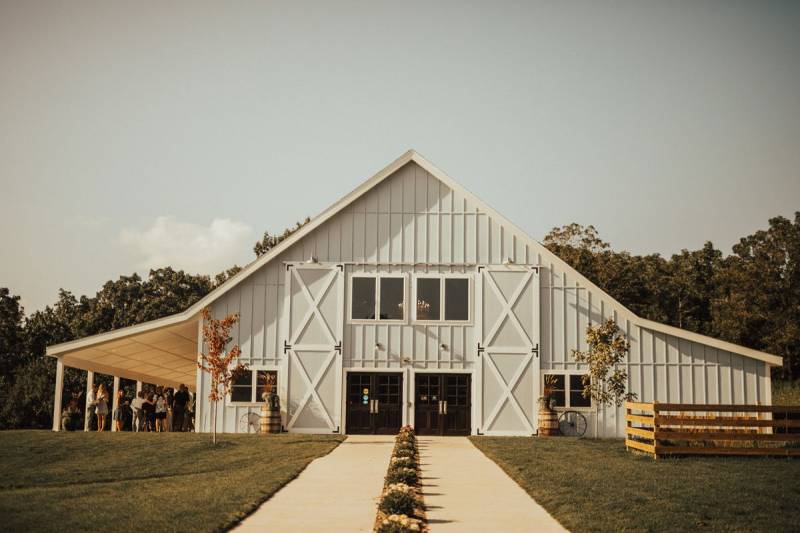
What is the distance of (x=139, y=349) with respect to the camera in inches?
1124

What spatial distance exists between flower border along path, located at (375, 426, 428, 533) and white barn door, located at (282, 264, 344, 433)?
35.7ft

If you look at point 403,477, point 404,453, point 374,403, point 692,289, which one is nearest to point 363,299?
point 374,403

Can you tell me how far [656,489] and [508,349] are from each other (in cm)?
1291

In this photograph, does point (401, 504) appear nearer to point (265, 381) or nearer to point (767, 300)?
point (265, 381)

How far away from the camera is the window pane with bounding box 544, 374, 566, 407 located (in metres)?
25.7

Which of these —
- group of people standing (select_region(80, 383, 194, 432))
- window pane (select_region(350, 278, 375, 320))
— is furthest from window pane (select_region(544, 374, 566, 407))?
group of people standing (select_region(80, 383, 194, 432))

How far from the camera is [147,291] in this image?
59.2 metres

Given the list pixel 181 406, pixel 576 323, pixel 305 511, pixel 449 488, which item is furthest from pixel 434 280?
pixel 305 511

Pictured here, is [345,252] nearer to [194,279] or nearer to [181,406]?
[181,406]

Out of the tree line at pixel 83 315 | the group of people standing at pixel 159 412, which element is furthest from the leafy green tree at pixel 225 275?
the group of people standing at pixel 159 412

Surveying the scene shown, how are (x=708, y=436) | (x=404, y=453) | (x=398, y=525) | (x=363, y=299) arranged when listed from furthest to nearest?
1. (x=363, y=299)
2. (x=708, y=436)
3. (x=404, y=453)
4. (x=398, y=525)

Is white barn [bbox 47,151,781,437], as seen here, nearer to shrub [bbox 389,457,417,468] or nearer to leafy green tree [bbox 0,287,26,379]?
shrub [bbox 389,457,417,468]

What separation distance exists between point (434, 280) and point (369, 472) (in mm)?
11456

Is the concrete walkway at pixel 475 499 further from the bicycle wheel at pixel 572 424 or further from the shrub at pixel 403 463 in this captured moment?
the bicycle wheel at pixel 572 424
